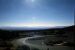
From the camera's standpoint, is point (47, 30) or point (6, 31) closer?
point (47, 30)

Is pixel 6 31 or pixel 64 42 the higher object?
pixel 6 31

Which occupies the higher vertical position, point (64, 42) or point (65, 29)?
point (65, 29)

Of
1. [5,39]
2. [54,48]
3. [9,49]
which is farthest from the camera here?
[5,39]

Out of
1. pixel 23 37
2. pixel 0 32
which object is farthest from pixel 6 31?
pixel 23 37

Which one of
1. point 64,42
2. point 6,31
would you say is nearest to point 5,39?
point 6,31

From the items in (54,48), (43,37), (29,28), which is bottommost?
(54,48)

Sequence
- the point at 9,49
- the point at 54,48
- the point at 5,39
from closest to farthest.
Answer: the point at 9,49 < the point at 54,48 < the point at 5,39

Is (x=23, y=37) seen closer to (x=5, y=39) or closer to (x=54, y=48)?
(x=5, y=39)

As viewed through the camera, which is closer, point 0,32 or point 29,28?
point 29,28

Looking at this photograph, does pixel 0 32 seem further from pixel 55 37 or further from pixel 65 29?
pixel 65 29
